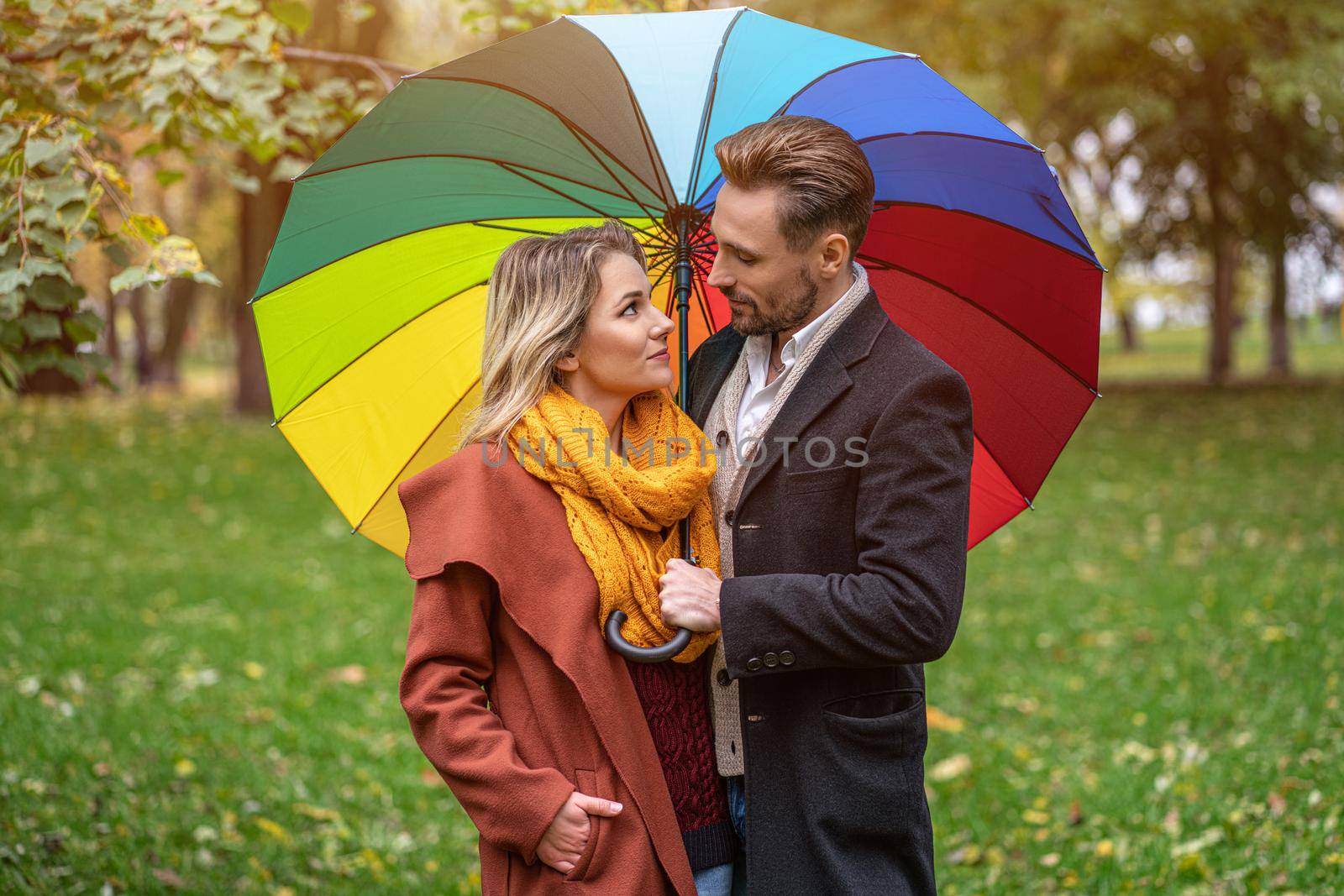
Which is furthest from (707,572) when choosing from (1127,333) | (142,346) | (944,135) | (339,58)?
(1127,333)

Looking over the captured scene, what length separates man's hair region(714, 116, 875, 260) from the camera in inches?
88.8

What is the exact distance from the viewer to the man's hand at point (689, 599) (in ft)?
7.36

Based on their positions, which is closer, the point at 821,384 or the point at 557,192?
the point at 821,384

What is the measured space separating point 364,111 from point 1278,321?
2136 centimetres

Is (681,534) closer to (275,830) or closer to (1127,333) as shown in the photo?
(275,830)

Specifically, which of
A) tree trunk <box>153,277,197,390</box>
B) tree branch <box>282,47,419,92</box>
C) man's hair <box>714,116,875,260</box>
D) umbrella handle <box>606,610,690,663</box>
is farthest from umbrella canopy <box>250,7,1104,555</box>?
tree trunk <box>153,277,197,390</box>

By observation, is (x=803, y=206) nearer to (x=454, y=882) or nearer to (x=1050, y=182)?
(x=1050, y=182)

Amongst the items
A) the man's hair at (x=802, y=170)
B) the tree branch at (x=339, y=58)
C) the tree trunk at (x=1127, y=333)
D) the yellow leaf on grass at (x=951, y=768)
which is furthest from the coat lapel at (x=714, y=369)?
the tree trunk at (x=1127, y=333)

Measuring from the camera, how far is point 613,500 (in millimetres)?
2248

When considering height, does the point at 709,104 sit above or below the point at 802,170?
above

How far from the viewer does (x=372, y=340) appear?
A: 2803 mm

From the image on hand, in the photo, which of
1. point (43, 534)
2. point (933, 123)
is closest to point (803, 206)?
point (933, 123)

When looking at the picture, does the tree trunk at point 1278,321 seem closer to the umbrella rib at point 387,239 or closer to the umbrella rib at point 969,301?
the umbrella rib at point 969,301

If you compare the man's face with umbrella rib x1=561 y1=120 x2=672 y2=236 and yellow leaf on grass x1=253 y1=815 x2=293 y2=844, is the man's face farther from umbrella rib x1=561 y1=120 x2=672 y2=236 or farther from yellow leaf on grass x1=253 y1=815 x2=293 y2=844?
yellow leaf on grass x1=253 y1=815 x2=293 y2=844
